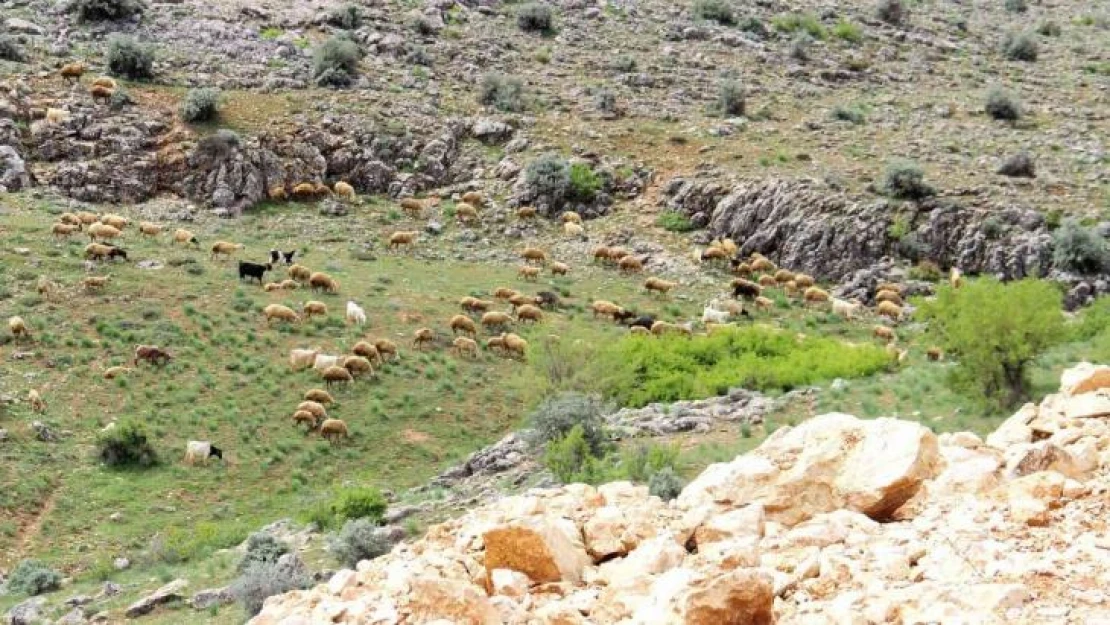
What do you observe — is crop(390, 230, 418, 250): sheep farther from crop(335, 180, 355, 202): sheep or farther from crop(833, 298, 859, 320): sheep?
crop(833, 298, 859, 320): sheep

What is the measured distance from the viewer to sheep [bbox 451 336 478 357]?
3441 cm

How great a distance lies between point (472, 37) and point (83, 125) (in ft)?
62.4

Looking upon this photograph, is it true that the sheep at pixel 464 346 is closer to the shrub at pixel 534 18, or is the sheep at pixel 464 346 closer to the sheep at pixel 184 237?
the sheep at pixel 184 237

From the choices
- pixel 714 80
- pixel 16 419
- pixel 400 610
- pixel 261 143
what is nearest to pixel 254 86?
pixel 261 143

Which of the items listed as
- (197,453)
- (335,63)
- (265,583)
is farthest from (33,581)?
(335,63)

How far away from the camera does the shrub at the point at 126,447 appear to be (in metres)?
27.1

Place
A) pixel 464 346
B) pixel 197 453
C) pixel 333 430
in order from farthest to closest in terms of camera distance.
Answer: pixel 464 346 → pixel 333 430 → pixel 197 453

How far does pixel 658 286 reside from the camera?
40219mm

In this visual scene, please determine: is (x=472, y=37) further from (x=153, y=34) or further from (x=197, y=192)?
(x=197, y=192)

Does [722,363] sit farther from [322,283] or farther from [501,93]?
[501,93]

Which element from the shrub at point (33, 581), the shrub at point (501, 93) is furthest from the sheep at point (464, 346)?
the shrub at point (501, 93)

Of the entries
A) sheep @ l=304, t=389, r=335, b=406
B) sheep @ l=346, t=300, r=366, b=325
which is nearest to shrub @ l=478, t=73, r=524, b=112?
sheep @ l=346, t=300, r=366, b=325

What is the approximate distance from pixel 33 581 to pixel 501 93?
33.2 m

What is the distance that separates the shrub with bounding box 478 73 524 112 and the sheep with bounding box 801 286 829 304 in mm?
16433
